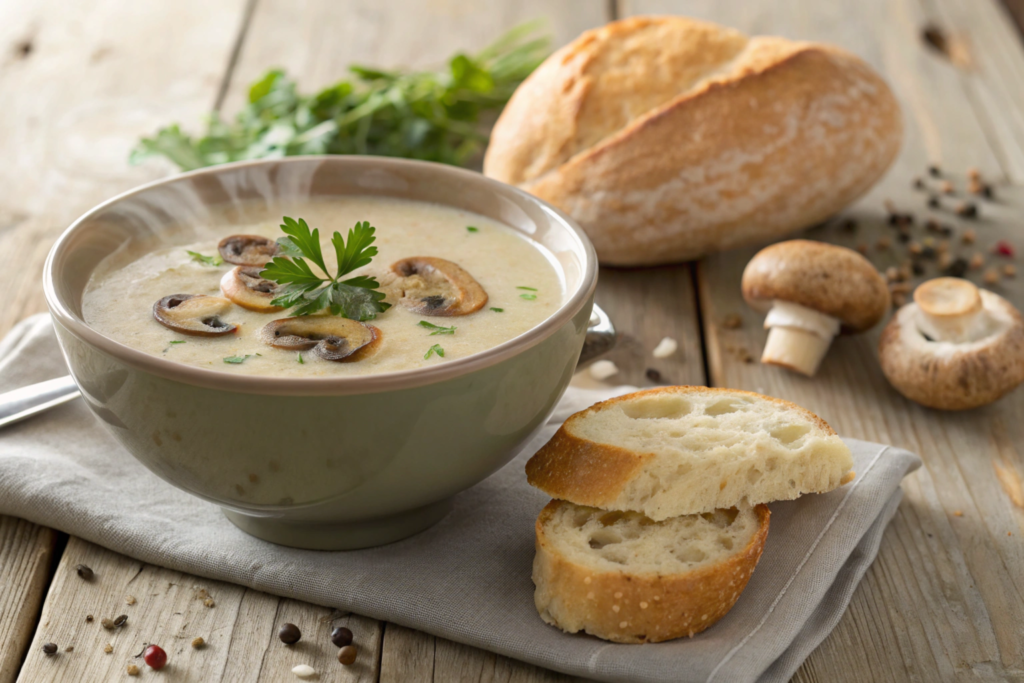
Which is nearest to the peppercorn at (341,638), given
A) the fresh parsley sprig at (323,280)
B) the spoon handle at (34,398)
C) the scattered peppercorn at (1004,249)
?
the fresh parsley sprig at (323,280)

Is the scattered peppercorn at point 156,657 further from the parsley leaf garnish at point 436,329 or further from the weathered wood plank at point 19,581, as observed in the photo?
the parsley leaf garnish at point 436,329

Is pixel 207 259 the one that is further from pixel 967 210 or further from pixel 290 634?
pixel 967 210

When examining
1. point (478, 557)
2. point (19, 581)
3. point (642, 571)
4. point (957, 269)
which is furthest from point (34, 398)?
point (957, 269)

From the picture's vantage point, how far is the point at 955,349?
2443 mm

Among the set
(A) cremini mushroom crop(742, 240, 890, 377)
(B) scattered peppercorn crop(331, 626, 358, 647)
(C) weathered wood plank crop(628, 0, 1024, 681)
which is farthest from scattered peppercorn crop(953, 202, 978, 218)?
(B) scattered peppercorn crop(331, 626, 358, 647)

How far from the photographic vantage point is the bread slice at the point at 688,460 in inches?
68.7

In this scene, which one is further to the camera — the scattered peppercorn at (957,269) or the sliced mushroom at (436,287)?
the scattered peppercorn at (957,269)

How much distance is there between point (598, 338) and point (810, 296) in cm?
63

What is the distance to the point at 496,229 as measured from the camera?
7.39 feet

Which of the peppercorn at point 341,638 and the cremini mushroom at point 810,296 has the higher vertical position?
the peppercorn at point 341,638

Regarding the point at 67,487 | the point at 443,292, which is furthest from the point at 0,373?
the point at 443,292

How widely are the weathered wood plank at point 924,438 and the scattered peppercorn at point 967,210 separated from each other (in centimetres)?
4

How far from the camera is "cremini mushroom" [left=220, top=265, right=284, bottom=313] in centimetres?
188

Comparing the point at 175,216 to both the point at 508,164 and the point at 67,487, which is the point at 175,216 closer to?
the point at 67,487
